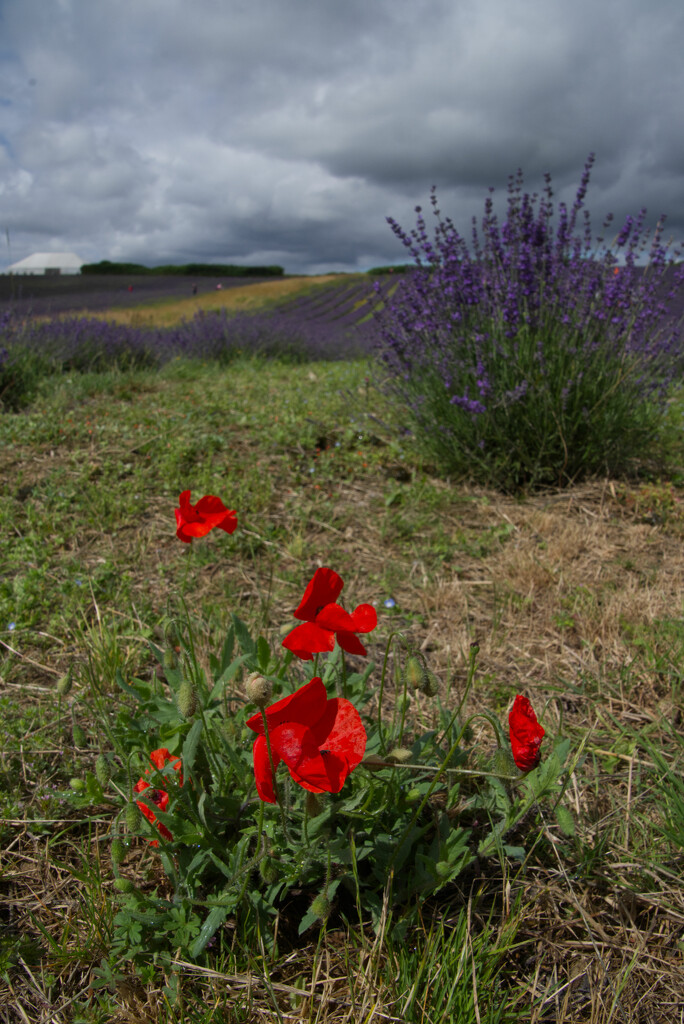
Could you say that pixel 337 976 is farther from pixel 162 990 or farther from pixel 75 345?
pixel 75 345

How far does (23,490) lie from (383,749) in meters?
2.50

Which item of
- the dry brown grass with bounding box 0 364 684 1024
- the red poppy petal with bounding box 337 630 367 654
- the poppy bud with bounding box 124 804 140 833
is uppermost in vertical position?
the red poppy petal with bounding box 337 630 367 654

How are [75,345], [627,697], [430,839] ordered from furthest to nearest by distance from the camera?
[75,345] → [627,697] → [430,839]

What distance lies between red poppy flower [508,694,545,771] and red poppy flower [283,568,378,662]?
34 centimetres

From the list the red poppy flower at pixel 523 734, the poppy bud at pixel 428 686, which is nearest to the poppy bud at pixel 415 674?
the poppy bud at pixel 428 686

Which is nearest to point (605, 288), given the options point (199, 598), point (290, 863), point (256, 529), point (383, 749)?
point (256, 529)

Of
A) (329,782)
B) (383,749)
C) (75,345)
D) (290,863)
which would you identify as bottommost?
(290,863)

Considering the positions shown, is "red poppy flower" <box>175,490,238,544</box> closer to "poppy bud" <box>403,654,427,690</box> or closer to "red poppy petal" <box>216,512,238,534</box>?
"red poppy petal" <box>216,512,238,534</box>

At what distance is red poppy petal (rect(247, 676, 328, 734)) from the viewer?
2.78 ft

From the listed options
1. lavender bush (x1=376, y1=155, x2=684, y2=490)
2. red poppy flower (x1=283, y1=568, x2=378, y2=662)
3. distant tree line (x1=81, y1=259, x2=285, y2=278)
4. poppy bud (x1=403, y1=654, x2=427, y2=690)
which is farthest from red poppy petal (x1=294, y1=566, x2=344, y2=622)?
distant tree line (x1=81, y1=259, x2=285, y2=278)

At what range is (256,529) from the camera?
278cm

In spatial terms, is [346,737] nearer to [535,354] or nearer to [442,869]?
[442,869]

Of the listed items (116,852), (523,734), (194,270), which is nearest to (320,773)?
(523,734)

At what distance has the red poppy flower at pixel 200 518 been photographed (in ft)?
4.09
